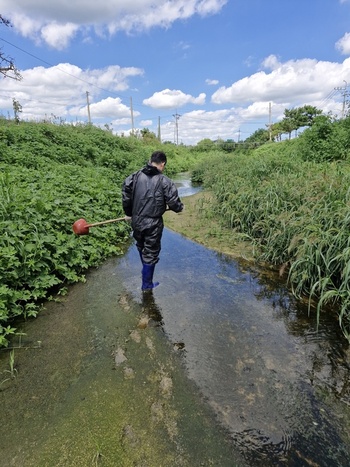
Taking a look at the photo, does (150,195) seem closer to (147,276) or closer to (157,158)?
(157,158)

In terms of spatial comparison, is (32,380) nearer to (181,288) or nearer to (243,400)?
(243,400)

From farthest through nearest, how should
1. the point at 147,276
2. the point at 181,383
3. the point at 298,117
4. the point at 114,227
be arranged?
the point at 298,117, the point at 114,227, the point at 147,276, the point at 181,383

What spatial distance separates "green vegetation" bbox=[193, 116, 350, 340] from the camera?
377cm

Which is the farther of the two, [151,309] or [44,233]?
[44,233]

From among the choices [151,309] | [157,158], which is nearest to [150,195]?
[157,158]

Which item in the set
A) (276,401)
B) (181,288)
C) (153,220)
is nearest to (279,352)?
(276,401)

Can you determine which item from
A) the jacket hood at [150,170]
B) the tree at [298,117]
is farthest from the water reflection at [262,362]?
the tree at [298,117]

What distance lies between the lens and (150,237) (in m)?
4.04

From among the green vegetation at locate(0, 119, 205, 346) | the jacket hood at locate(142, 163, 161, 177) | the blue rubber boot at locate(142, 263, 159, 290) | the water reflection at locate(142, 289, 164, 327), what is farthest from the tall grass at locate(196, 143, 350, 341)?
the green vegetation at locate(0, 119, 205, 346)

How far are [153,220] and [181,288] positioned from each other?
1.18m

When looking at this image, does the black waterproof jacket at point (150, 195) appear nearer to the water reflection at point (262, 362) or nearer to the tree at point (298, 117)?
the water reflection at point (262, 362)

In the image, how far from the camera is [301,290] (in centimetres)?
425

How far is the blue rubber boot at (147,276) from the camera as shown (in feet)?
13.6

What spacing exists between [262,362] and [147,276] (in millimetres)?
1960
